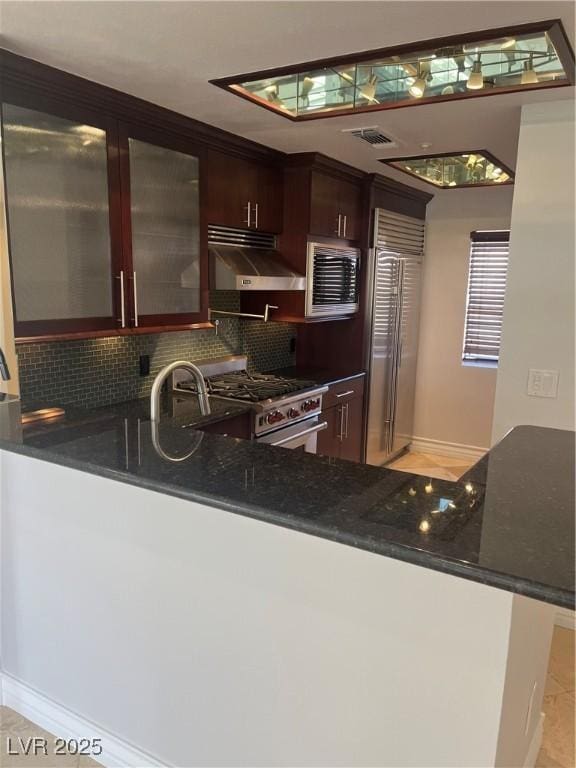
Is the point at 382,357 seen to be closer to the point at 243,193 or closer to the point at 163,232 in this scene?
the point at 243,193

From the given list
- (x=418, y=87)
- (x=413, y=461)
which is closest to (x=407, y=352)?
(x=413, y=461)

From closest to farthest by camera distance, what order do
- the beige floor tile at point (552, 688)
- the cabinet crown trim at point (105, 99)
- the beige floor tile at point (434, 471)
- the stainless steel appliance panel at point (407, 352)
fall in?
the cabinet crown trim at point (105, 99), the beige floor tile at point (552, 688), the beige floor tile at point (434, 471), the stainless steel appliance panel at point (407, 352)

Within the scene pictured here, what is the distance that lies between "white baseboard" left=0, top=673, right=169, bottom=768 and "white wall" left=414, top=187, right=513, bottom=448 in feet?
13.0

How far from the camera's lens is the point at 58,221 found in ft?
7.33

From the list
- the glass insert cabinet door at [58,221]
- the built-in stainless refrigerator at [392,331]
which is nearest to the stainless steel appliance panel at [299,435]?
the built-in stainless refrigerator at [392,331]

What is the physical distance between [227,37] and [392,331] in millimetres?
3075

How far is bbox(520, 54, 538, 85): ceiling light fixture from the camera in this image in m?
2.08

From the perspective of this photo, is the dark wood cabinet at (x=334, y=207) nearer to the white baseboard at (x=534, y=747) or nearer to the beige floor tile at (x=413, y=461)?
the beige floor tile at (x=413, y=461)

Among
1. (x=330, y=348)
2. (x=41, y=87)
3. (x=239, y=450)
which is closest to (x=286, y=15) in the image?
(x=41, y=87)

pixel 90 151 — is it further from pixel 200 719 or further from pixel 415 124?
pixel 200 719

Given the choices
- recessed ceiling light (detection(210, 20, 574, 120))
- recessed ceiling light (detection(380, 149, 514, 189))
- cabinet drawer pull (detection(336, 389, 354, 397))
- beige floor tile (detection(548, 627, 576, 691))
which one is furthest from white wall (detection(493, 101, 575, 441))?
cabinet drawer pull (detection(336, 389, 354, 397))

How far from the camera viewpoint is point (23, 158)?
209 centimetres

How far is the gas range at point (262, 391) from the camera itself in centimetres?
304

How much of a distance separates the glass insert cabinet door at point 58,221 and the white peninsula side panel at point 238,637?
725 millimetres
